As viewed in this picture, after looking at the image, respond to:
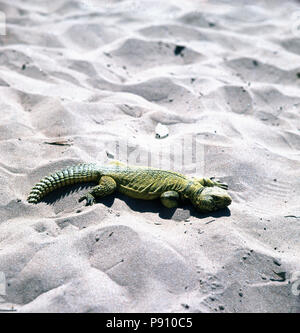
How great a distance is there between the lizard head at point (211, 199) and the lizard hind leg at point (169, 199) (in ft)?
0.75

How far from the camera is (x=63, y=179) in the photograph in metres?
4.01

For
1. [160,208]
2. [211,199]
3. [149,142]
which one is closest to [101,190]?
[160,208]

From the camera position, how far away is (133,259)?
320 centimetres

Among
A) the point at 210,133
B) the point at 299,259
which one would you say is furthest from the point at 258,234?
the point at 210,133

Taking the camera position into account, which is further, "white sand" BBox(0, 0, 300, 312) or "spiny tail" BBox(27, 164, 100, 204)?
"spiny tail" BBox(27, 164, 100, 204)

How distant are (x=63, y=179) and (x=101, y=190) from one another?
0.45 metres

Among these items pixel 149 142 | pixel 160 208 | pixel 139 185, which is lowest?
pixel 160 208

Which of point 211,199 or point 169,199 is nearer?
point 211,199

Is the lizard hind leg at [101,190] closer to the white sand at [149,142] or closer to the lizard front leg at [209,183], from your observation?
the white sand at [149,142]

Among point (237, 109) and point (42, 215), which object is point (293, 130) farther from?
point (42, 215)

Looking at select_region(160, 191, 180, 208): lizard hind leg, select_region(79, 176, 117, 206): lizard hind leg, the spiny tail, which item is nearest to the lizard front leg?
select_region(160, 191, 180, 208): lizard hind leg

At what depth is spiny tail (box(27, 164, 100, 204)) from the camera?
3.92 m

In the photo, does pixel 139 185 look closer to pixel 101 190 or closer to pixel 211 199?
pixel 101 190

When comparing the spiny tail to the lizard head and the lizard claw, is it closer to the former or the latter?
the lizard claw
